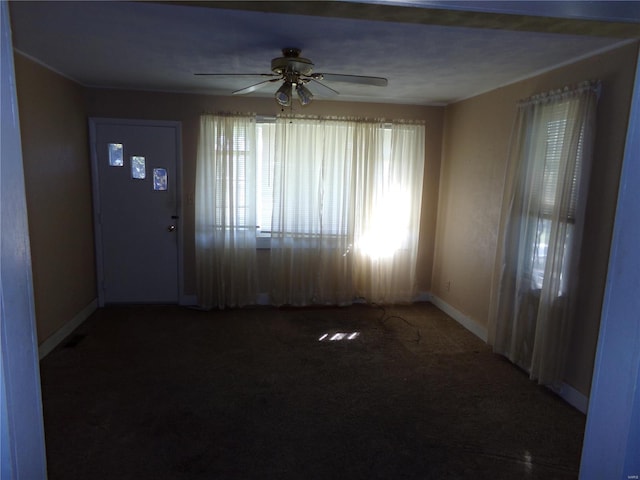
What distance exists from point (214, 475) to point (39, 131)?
9.80 feet

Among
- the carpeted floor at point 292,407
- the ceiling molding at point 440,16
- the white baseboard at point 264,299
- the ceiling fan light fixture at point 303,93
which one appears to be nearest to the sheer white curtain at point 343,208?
the white baseboard at point 264,299

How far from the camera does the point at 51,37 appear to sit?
8.92 feet

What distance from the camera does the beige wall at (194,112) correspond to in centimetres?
443

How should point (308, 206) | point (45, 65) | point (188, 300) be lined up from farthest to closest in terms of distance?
point (188, 300) < point (308, 206) < point (45, 65)

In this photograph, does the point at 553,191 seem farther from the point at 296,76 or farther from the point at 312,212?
the point at 312,212

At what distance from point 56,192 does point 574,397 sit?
14.6 feet

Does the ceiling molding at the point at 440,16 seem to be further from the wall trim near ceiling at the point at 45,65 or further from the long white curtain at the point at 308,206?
the long white curtain at the point at 308,206

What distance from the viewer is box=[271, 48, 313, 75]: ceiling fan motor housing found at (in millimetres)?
2676

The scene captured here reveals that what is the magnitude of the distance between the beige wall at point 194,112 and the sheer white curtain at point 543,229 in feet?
4.93

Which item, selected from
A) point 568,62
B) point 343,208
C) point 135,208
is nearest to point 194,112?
point 135,208


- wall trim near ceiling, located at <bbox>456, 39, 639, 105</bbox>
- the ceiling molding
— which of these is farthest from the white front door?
the ceiling molding

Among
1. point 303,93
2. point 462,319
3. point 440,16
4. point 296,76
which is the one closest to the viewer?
point 440,16

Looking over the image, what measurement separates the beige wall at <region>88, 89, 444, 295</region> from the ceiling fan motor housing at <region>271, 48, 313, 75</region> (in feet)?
5.82

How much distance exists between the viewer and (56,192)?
3693 mm
